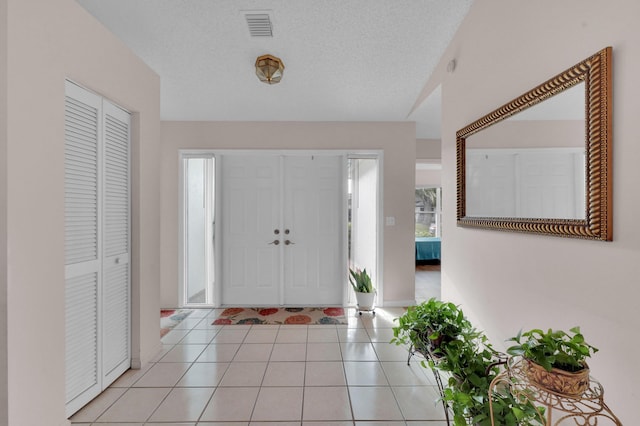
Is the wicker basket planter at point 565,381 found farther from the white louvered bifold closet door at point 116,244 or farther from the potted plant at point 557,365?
the white louvered bifold closet door at point 116,244

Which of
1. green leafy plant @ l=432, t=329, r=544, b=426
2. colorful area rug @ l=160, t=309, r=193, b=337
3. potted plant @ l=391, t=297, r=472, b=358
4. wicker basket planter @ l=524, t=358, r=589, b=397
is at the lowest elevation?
colorful area rug @ l=160, t=309, r=193, b=337

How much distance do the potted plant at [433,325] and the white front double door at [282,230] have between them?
7.21 ft

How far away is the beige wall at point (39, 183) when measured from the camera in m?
1.37

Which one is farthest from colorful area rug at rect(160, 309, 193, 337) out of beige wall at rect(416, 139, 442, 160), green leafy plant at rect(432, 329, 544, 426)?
beige wall at rect(416, 139, 442, 160)

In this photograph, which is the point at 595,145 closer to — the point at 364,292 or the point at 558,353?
the point at 558,353

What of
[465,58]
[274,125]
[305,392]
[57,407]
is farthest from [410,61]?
[57,407]

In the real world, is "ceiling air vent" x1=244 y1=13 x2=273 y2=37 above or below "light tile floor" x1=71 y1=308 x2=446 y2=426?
above

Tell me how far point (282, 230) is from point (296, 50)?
209cm

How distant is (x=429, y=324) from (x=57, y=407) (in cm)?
197

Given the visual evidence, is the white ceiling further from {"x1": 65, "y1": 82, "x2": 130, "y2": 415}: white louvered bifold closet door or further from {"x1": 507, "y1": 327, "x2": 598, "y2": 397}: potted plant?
{"x1": 507, "y1": 327, "x2": 598, "y2": 397}: potted plant

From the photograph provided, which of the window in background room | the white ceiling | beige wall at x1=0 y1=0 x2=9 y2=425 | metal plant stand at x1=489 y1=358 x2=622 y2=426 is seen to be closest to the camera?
metal plant stand at x1=489 y1=358 x2=622 y2=426

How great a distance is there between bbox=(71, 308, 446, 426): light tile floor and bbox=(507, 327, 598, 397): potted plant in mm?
958

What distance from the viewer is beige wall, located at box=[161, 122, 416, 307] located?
12.7 ft

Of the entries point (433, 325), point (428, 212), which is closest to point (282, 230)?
point (433, 325)
